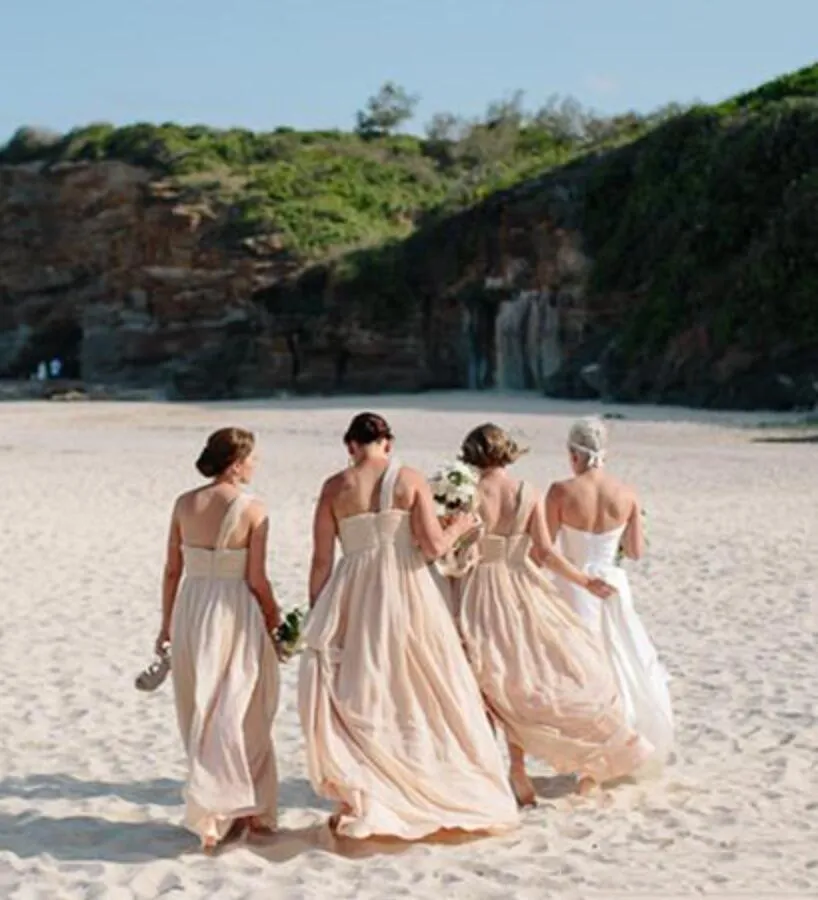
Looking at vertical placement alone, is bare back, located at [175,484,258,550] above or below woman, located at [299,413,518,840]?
above

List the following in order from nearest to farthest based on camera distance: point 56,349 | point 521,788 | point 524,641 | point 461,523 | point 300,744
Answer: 1. point 461,523
2. point 524,641
3. point 521,788
4. point 300,744
5. point 56,349

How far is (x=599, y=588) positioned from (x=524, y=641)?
0.57 m

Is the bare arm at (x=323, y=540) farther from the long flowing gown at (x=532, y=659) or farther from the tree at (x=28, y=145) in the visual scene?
the tree at (x=28, y=145)

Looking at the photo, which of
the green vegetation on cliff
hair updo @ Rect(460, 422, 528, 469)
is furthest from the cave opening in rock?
hair updo @ Rect(460, 422, 528, 469)

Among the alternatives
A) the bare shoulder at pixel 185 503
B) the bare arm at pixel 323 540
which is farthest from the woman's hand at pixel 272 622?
the bare shoulder at pixel 185 503

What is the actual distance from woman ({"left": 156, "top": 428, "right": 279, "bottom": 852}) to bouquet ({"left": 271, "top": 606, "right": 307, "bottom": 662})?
0.03 meters

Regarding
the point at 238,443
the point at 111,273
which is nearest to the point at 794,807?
the point at 238,443

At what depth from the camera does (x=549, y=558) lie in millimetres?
6387

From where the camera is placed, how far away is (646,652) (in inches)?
264

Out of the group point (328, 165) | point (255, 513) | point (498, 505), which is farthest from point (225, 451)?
point (328, 165)

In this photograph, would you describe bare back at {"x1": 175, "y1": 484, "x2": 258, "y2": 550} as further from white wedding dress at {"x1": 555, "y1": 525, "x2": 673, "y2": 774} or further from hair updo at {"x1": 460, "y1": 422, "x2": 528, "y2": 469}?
white wedding dress at {"x1": 555, "y1": 525, "x2": 673, "y2": 774}

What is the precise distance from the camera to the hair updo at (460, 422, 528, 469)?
623 centimetres

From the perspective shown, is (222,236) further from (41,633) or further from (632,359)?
(41,633)

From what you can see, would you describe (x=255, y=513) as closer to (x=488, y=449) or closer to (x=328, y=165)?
(x=488, y=449)
